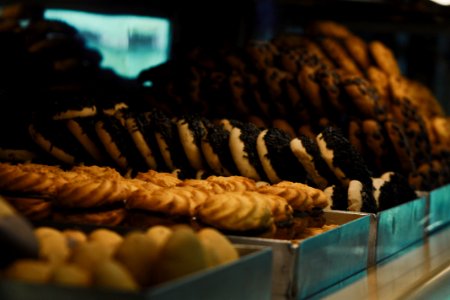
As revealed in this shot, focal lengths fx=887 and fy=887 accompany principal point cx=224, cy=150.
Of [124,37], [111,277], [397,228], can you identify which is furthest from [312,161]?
[124,37]

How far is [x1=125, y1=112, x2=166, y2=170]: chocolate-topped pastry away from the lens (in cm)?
277

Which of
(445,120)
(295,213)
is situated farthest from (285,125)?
(445,120)

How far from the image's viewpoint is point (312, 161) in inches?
106

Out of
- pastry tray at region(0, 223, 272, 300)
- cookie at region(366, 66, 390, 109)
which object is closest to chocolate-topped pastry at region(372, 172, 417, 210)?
cookie at region(366, 66, 390, 109)

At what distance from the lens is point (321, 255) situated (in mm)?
2135

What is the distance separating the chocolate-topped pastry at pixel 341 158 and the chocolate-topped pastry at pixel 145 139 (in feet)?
1.67

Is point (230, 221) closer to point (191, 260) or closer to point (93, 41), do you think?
point (191, 260)

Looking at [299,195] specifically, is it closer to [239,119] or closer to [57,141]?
[57,141]

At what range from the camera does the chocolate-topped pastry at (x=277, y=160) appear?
2.69m

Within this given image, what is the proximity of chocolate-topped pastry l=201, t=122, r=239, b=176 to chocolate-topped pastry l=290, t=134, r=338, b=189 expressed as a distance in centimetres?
20

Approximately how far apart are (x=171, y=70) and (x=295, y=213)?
169 centimetres

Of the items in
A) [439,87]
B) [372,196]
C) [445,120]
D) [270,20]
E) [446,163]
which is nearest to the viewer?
[372,196]

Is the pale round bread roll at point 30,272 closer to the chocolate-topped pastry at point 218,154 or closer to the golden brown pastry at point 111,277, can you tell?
the golden brown pastry at point 111,277

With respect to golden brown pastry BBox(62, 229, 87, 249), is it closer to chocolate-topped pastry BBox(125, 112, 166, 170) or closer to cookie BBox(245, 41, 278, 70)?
chocolate-topped pastry BBox(125, 112, 166, 170)
